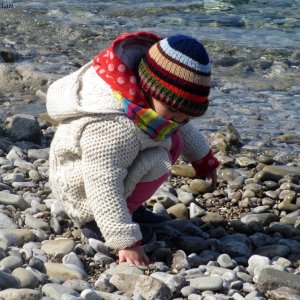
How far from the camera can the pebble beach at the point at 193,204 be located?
3598 mm

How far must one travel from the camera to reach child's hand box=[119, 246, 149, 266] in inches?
152

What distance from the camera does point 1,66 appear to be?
26.7 feet

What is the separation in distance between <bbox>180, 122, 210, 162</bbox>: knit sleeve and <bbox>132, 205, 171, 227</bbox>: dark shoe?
0.39 meters

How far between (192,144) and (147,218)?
48cm

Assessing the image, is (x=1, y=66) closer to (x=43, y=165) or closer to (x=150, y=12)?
(x=43, y=165)

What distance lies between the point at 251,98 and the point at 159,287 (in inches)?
179

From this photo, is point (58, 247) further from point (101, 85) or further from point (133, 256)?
point (101, 85)

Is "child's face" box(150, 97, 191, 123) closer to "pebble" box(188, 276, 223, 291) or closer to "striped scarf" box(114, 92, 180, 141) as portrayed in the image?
"striped scarf" box(114, 92, 180, 141)

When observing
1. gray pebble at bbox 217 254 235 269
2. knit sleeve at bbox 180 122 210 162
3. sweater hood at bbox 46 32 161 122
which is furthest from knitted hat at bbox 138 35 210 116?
gray pebble at bbox 217 254 235 269

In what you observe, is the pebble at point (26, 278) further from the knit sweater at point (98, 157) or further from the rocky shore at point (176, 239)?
the knit sweater at point (98, 157)

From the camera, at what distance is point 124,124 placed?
12.9ft

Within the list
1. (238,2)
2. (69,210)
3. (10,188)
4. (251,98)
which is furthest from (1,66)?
(238,2)

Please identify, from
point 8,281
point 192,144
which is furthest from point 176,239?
point 8,281

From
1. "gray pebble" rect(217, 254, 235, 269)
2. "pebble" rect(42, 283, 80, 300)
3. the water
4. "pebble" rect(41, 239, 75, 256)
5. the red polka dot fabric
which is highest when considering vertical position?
the red polka dot fabric
